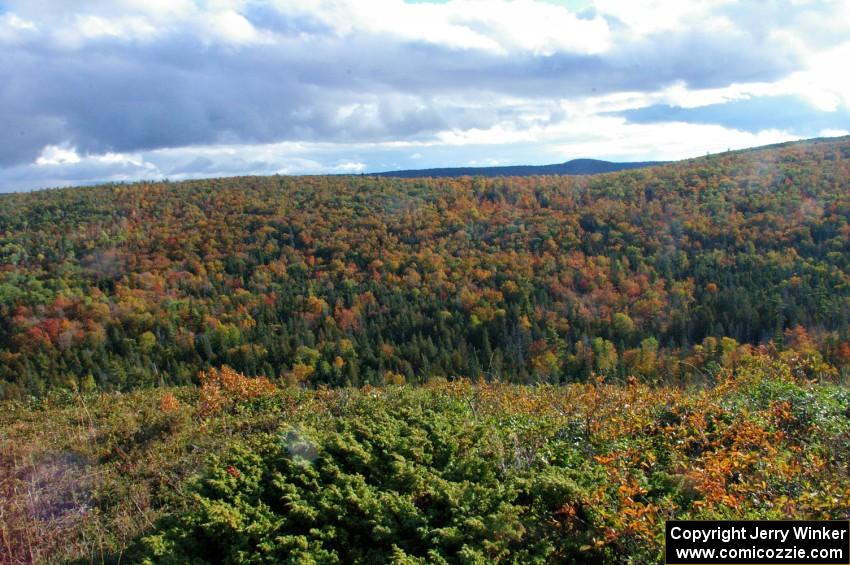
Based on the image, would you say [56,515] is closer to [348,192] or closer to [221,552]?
[221,552]

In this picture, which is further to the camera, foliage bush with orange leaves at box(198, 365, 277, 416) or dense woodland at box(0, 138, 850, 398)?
dense woodland at box(0, 138, 850, 398)

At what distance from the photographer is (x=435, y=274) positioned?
91250 mm

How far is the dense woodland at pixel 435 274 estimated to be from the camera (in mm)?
65562

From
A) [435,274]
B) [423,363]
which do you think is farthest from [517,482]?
[435,274]

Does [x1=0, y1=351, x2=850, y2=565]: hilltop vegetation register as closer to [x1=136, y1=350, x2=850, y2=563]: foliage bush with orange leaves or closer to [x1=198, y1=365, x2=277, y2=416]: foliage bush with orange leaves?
[x1=136, y1=350, x2=850, y2=563]: foliage bush with orange leaves

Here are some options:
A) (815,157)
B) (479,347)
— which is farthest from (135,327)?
(815,157)

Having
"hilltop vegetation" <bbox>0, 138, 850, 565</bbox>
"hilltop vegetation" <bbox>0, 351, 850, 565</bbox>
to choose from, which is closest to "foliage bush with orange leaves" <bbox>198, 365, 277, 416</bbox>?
"hilltop vegetation" <bbox>0, 138, 850, 565</bbox>

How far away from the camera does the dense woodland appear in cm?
6556

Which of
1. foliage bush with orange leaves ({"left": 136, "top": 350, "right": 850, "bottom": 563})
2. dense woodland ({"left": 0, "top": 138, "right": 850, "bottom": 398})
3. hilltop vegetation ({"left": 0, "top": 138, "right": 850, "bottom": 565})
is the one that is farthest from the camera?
dense woodland ({"left": 0, "top": 138, "right": 850, "bottom": 398})

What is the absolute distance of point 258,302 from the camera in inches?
3418

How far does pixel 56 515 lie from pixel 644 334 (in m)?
72.6

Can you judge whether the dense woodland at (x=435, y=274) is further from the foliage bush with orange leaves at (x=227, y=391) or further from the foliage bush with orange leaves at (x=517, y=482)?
the foliage bush with orange leaves at (x=517, y=482)

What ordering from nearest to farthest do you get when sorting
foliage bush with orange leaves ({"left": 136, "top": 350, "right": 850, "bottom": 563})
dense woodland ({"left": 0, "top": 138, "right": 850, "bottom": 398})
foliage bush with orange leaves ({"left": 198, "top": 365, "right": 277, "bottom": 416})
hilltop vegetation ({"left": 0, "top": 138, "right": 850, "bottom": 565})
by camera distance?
foliage bush with orange leaves ({"left": 136, "top": 350, "right": 850, "bottom": 563})
hilltop vegetation ({"left": 0, "top": 138, "right": 850, "bottom": 565})
foliage bush with orange leaves ({"left": 198, "top": 365, "right": 277, "bottom": 416})
dense woodland ({"left": 0, "top": 138, "right": 850, "bottom": 398})

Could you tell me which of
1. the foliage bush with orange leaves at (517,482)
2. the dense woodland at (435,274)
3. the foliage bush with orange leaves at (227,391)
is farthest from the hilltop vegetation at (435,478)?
the dense woodland at (435,274)
